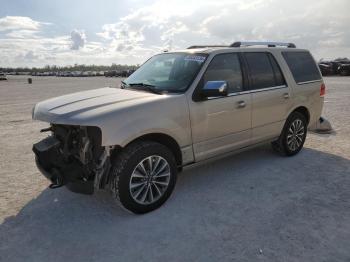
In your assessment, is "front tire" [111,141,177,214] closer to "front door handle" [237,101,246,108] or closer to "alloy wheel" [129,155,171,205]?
"alloy wheel" [129,155,171,205]

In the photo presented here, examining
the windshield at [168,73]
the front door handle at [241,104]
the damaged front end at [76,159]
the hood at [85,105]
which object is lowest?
the damaged front end at [76,159]

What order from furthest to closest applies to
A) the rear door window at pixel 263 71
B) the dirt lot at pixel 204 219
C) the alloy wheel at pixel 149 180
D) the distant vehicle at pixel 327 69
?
the distant vehicle at pixel 327 69, the rear door window at pixel 263 71, the alloy wheel at pixel 149 180, the dirt lot at pixel 204 219

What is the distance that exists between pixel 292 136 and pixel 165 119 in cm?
283

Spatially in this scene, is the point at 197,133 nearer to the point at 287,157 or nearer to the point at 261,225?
the point at 261,225

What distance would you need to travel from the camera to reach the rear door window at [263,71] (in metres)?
5.02

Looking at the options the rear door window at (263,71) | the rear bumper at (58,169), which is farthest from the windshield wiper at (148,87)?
the rear door window at (263,71)

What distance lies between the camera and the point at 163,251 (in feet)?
10.4

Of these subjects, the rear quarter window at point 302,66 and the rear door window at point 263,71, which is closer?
the rear door window at point 263,71

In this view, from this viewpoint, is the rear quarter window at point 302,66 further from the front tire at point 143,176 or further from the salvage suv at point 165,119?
the front tire at point 143,176

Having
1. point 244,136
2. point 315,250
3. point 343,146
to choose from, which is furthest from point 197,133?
point 343,146

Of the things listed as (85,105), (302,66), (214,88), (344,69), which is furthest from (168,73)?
(344,69)

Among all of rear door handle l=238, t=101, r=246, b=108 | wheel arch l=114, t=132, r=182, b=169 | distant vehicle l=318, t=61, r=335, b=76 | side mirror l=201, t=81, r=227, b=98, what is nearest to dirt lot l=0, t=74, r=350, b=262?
wheel arch l=114, t=132, r=182, b=169

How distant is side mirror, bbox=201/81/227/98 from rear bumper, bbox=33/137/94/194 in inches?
67.0

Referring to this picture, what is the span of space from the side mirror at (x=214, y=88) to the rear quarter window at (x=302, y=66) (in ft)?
7.00
